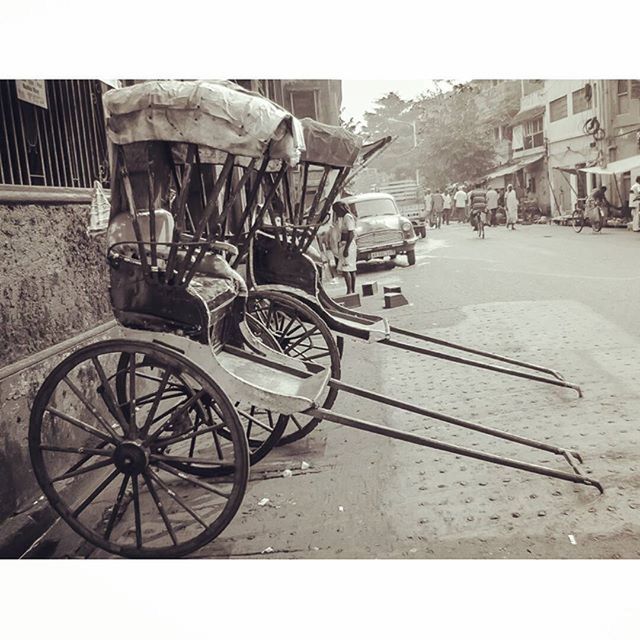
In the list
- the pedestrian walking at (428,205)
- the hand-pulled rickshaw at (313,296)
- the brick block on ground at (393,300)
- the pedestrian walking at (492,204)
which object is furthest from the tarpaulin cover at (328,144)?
the brick block on ground at (393,300)

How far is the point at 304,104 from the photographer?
3.72m

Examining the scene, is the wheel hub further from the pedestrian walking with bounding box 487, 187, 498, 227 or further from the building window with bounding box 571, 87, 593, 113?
the building window with bounding box 571, 87, 593, 113

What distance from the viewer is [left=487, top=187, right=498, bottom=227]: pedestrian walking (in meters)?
3.40

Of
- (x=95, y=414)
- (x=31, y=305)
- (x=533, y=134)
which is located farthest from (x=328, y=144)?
(x=95, y=414)

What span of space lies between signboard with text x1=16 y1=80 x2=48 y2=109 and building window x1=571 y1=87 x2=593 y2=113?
2.42 meters

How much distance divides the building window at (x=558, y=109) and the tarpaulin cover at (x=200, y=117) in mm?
1313

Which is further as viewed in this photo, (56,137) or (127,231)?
(56,137)

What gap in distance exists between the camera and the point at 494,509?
2.52m

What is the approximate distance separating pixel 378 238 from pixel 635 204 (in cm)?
200

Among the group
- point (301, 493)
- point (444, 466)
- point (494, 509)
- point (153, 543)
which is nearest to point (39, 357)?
point (153, 543)

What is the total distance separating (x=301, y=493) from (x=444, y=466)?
2.15ft

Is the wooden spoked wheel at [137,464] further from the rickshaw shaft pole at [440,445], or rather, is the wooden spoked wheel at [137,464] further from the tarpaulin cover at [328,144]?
the tarpaulin cover at [328,144]

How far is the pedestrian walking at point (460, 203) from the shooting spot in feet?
11.1

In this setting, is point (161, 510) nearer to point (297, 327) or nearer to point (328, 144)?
point (297, 327)
